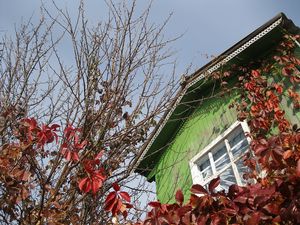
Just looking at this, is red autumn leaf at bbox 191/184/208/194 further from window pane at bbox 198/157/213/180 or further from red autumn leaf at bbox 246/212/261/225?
window pane at bbox 198/157/213/180

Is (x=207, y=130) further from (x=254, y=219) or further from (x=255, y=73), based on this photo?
(x=254, y=219)

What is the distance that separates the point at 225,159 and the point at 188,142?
1118mm

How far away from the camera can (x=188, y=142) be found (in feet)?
22.1

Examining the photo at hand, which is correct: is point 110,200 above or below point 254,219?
above

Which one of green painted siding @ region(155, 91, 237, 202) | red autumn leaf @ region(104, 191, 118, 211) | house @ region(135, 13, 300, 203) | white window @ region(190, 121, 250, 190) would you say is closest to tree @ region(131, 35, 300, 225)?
red autumn leaf @ region(104, 191, 118, 211)

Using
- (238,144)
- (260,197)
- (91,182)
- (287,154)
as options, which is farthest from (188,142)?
(260,197)

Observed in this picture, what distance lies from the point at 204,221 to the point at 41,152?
2.82 metres

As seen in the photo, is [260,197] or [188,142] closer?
[260,197]

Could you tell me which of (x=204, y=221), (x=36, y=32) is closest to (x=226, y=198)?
(x=204, y=221)

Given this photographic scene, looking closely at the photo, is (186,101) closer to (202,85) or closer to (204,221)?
(202,85)

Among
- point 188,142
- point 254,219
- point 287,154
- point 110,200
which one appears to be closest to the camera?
point 254,219

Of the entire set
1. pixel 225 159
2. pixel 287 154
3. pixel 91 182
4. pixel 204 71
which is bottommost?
pixel 287 154

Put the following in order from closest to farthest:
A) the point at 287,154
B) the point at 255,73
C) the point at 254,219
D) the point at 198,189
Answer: the point at 254,219 → the point at 198,189 → the point at 287,154 → the point at 255,73

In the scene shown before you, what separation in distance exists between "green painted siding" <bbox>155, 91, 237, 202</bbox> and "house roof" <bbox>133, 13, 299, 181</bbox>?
236mm
